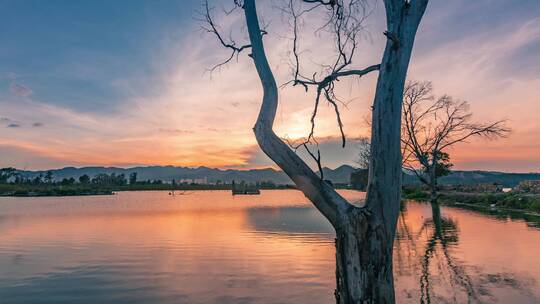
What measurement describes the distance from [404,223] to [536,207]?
10039 mm

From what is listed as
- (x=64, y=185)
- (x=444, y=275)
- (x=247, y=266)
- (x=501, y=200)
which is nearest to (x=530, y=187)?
(x=501, y=200)

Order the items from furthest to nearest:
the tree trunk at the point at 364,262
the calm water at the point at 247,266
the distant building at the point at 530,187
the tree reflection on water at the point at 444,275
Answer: the distant building at the point at 530,187 < the calm water at the point at 247,266 < the tree reflection on water at the point at 444,275 < the tree trunk at the point at 364,262

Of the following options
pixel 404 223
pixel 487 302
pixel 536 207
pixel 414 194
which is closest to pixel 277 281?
pixel 487 302

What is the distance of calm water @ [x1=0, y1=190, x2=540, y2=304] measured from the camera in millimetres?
9023

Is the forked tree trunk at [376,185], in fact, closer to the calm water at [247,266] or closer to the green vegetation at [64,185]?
the calm water at [247,266]

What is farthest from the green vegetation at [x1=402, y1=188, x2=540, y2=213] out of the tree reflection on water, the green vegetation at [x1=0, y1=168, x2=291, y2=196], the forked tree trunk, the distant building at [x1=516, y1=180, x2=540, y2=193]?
the green vegetation at [x1=0, y1=168, x2=291, y2=196]

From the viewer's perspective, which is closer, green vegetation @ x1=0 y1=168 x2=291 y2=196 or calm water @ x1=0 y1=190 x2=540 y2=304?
calm water @ x1=0 y1=190 x2=540 y2=304

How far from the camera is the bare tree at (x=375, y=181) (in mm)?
4480

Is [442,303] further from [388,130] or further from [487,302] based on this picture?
[388,130]

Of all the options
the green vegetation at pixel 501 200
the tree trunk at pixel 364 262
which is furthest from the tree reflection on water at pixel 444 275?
the green vegetation at pixel 501 200

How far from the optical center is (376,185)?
182 inches

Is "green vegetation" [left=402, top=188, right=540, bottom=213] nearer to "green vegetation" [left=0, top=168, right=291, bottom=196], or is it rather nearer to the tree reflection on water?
the tree reflection on water

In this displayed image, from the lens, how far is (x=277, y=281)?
1032 cm

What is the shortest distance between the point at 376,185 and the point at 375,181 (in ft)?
0.16
